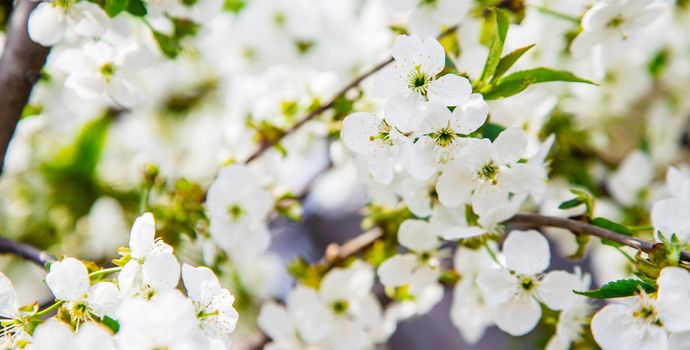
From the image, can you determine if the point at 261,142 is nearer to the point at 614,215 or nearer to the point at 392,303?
the point at 392,303

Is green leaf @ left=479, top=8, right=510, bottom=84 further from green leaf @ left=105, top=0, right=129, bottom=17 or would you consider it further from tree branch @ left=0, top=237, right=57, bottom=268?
tree branch @ left=0, top=237, right=57, bottom=268

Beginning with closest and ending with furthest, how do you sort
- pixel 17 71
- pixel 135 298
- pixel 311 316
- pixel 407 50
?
pixel 135 298 → pixel 407 50 → pixel 17 71 → pixel 311 316

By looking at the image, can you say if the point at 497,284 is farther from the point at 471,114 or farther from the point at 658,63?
the point at 658,63

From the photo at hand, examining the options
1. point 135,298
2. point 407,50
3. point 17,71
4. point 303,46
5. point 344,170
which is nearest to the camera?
point 135,298

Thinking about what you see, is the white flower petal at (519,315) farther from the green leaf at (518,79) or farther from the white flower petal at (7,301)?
the white flower petal at (7,301)

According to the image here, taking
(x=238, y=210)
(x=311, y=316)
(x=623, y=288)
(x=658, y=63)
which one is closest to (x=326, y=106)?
(x=238, y=210)

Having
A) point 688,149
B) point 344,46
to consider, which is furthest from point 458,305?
point 688,149
